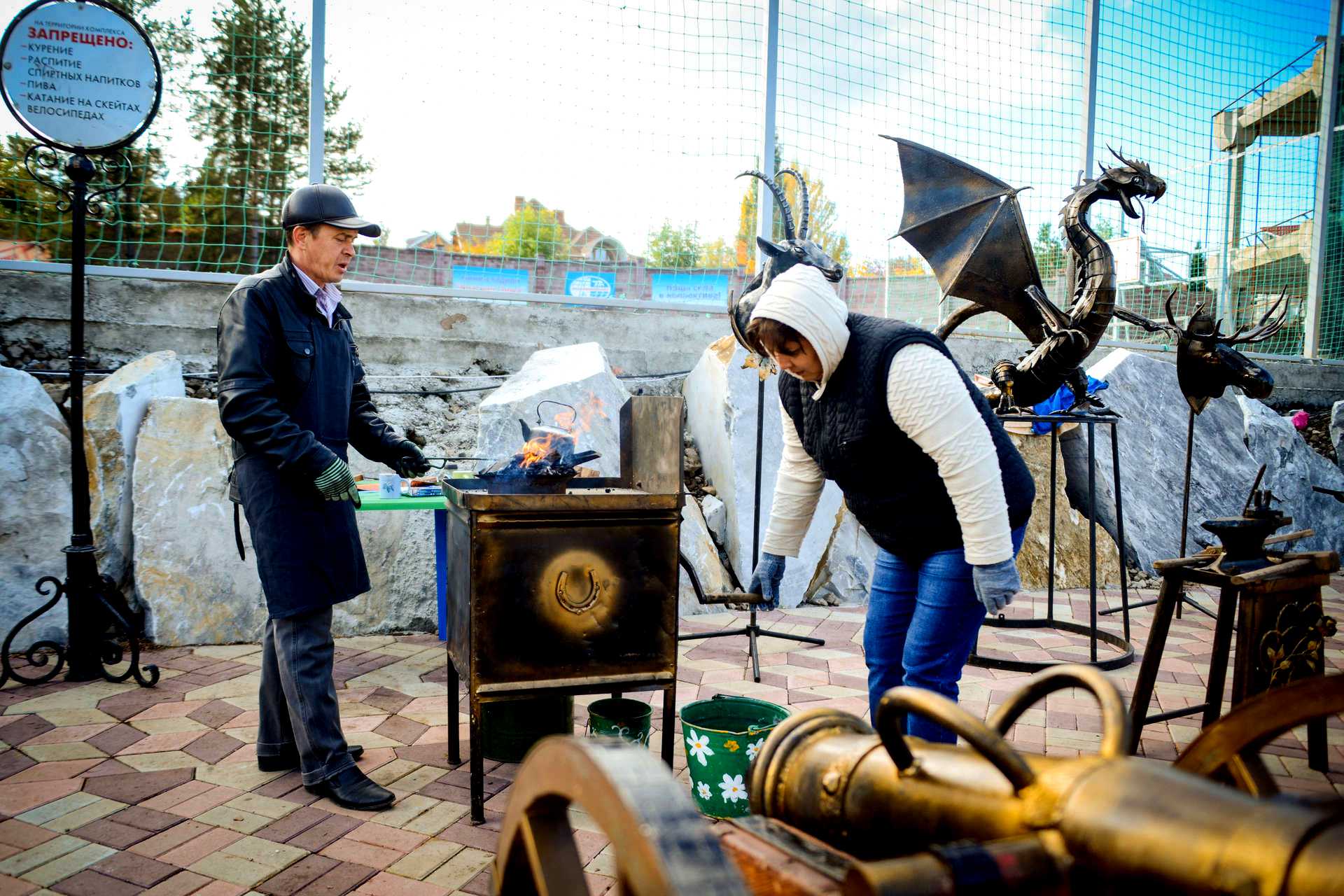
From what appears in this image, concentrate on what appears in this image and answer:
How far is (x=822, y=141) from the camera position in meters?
7.22

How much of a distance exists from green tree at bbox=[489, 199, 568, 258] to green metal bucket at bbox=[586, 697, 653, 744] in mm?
4372

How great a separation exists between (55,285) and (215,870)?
468 cm

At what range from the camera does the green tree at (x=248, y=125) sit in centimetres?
589

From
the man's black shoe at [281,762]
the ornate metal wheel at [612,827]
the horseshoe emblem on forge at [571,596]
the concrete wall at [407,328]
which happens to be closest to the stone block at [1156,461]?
the concrete wall at [407,328]

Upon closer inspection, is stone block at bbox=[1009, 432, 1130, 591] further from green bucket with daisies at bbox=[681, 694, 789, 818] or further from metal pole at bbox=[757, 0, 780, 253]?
green bucket with daisies at bbox=[681, 694, 789, 818]

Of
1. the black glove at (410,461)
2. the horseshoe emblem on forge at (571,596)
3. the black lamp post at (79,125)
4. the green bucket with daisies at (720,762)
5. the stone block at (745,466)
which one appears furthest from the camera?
the stone block at (745,466)

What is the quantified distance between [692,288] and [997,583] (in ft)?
17.3

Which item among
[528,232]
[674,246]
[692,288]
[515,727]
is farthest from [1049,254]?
[515,727]

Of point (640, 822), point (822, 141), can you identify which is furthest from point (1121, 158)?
point (640, 822)

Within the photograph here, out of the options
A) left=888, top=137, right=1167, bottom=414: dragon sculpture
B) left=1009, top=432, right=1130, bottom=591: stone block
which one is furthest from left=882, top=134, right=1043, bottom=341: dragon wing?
left=1009, top=432, right=1130, bottom=591: stone block

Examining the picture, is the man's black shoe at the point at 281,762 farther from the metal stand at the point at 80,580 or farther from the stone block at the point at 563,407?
the stone block at the point at 563,407

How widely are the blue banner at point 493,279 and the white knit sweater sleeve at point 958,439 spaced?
4826mm

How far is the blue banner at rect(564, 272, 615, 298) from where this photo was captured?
22.3 ft

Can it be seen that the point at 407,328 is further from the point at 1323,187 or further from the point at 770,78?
the point at 1323,187
